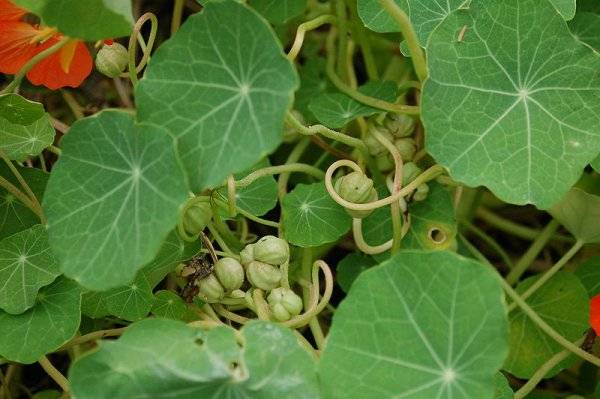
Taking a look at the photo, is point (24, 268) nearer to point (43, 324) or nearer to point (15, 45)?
point (43, 324)

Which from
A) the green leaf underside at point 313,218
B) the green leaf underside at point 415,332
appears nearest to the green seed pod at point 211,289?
the green leaf underside at point 313,218

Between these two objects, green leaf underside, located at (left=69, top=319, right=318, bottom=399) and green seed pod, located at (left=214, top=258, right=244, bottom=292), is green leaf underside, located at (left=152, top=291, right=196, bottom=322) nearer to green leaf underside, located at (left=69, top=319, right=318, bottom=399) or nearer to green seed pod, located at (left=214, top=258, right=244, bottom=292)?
green seed pod, located at (left=214, top=258, right=244, bottom=292)

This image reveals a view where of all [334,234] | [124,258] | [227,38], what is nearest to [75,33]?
[227,38]

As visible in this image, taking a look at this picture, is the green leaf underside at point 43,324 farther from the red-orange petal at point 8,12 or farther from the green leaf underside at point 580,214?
the green leaf underside at point 580,214

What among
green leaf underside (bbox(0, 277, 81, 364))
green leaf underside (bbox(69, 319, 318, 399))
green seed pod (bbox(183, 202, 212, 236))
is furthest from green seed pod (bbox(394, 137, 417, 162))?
green leaf underside (bbox(0, 277, 81, 364))

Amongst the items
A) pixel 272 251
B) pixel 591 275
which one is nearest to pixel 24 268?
pixel 272 251
